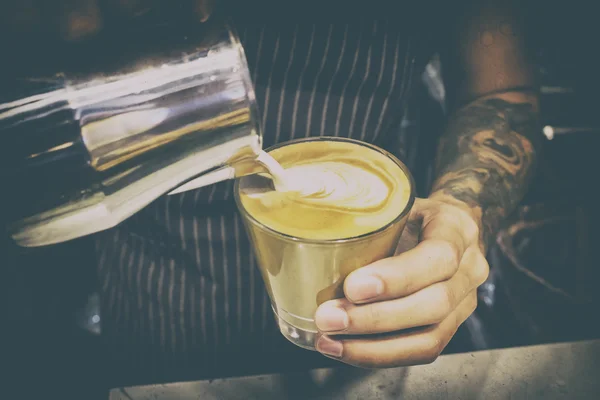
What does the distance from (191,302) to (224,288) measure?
106mm

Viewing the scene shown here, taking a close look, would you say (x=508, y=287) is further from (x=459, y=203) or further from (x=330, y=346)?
(x=330, y=346)

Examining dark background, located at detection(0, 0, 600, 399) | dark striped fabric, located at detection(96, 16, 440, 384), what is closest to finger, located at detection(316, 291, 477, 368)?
dark striped fabric, located at detection(96, 16, 440, 384)

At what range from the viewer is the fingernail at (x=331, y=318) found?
0.80 meters

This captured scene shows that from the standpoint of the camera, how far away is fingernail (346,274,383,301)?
2.50 ft

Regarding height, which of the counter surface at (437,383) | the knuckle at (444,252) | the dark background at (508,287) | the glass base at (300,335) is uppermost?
the knuckle at (444,252)

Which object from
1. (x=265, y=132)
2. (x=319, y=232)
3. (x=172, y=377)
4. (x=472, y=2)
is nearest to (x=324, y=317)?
(x=319, y=232)

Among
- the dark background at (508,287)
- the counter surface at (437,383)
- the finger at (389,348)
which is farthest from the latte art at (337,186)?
the dark background at (508,287)

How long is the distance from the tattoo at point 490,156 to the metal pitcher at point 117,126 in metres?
0.77

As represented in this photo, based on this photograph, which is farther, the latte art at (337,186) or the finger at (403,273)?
the latte art at (337,186)

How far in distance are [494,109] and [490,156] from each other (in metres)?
0.15

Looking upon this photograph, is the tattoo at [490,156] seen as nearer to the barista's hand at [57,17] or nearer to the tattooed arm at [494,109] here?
the tattooed arm at [494,109]

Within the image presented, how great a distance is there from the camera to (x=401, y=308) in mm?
814

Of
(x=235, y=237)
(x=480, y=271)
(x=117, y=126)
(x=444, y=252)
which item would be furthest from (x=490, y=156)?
(x=117, y=126)

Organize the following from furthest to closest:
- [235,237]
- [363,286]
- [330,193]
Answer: [235,237] < [330,193] < [363,286]
